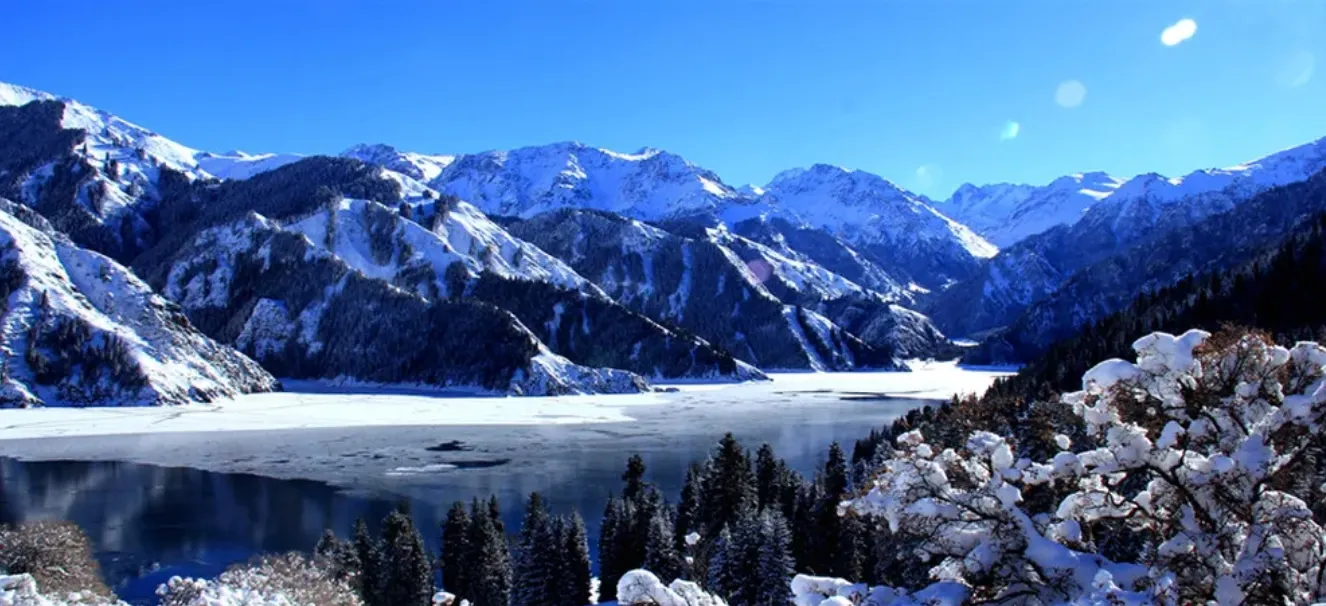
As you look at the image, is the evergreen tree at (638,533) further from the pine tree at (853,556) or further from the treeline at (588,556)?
the pine tree at (853,556)

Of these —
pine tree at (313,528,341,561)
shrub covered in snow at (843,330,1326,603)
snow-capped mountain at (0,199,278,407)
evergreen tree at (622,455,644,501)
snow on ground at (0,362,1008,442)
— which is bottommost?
pine tree at (313,528,341,561)

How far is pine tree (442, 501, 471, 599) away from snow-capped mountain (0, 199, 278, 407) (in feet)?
407

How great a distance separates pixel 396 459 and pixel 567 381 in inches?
4144

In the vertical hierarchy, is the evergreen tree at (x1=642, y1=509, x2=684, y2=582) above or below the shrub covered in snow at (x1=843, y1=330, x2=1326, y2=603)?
below

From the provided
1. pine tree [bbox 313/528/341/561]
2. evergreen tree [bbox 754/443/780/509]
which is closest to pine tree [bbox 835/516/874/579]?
evergreen tree [bbox 754/443/780/509]

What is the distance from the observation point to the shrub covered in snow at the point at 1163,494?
9258 mm

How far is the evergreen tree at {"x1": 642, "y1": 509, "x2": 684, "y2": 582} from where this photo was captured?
154ft

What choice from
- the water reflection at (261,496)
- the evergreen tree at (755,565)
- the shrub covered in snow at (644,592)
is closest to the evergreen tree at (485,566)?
the water reflection at (261,496)

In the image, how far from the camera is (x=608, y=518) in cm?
5384

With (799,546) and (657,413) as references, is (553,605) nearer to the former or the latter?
(799,546)

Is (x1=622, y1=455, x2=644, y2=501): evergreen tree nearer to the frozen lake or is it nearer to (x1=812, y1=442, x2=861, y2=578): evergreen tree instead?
the frozen lake

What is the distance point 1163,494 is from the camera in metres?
10.3

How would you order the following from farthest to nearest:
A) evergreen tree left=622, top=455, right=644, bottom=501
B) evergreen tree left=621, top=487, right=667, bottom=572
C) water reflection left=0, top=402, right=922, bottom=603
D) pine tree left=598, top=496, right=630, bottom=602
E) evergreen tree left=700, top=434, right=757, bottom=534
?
evergreen tree left=622, top=455, right=644, bottom=501
evergreen tree left=700, top=434, right=757, bottom=534
water reflection left=0, top=402, right=922, bottom=603
evergreen tree left=621, top=487, right=667, bottom=572
pine tree left=598, top=496, right=630, bottom=602

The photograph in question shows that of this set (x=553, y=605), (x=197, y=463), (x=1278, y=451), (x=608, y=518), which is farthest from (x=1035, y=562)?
(x=197, y=463)
